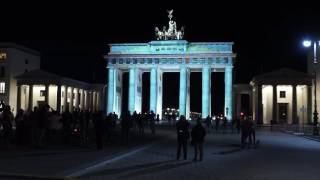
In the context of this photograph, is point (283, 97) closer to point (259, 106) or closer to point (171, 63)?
point (259, 106)

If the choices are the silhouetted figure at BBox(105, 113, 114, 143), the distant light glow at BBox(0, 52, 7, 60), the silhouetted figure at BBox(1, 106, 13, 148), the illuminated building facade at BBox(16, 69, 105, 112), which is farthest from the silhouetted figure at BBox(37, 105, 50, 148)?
the distant light glow at BBox(0, 52, 7, 60)

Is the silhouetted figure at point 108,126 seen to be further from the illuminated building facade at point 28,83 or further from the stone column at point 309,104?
the stone column at point 309,104

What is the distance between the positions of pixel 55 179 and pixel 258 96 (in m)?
65.2

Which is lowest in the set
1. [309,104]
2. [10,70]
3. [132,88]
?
[309,104]

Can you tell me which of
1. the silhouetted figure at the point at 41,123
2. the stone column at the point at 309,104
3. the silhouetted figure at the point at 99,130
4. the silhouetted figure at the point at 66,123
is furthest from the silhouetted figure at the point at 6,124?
the stone column at the point at 309,104

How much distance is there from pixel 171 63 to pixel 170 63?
0.63ft

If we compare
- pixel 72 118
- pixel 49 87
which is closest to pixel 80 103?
pixel 49 87

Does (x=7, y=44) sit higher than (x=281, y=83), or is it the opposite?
(x=7, y=44)

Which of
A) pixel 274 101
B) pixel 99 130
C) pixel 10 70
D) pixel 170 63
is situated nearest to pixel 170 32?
pixel 170 63

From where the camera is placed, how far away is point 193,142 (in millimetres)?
20266

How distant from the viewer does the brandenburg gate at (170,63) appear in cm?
8969

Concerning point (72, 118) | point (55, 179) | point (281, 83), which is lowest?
point (55, 179)

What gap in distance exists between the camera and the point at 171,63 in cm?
9112

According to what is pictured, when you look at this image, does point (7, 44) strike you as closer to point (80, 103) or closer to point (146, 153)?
point (80, 103)
